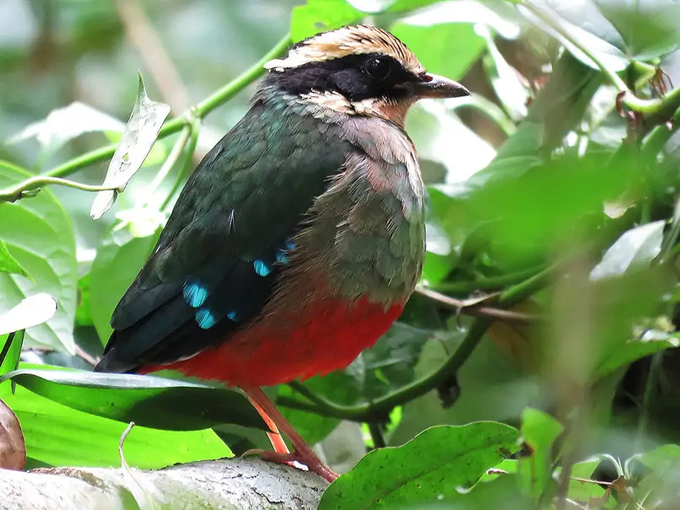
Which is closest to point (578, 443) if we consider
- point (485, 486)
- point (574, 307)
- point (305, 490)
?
point (574, 307)

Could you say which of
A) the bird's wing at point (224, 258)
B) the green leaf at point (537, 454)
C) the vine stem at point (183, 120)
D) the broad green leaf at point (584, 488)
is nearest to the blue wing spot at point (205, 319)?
the bird's wing at point (224, 258)

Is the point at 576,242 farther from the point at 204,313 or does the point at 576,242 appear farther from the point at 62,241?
the point at 62,241

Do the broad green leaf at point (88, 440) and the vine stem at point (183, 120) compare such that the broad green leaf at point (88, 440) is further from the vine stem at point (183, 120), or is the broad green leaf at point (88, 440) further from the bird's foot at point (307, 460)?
the vine stem at point (183, 120)

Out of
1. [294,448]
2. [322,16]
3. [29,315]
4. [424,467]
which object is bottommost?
[294,448]

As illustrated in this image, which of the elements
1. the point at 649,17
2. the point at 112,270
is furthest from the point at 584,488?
the point at 112,270

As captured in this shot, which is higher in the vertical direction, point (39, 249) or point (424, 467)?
point (39, 249)

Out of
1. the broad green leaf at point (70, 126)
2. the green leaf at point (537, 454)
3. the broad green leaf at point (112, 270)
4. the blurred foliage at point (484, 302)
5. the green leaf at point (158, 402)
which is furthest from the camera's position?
the broad green leaf at point (70, 126)

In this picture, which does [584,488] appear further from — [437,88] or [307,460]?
[437,88]
